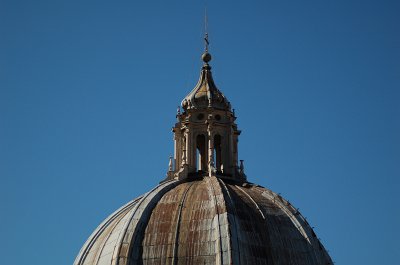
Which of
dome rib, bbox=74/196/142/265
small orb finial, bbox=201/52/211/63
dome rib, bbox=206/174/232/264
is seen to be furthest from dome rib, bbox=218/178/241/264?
small orb finial, bbox=201/52/211/63

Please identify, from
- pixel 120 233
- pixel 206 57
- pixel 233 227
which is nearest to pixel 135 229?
pixel 120 233

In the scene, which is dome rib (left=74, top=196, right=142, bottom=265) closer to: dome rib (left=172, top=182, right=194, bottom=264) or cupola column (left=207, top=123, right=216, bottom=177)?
dome rib (left=172, top=182, right=194, bottom=264)

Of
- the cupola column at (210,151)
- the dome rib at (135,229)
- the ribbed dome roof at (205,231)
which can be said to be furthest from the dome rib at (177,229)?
the cupola column at (210,151)

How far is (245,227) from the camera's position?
88188 millimetres

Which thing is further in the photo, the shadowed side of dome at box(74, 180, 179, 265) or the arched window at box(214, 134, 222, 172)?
the arched window at box(214, 134, 222, 172)

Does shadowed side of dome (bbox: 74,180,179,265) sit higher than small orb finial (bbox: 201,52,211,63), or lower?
lower

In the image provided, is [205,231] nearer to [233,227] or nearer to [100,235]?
[233,227]

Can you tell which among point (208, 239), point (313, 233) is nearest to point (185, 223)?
point (208, 239)

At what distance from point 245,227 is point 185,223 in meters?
3.73

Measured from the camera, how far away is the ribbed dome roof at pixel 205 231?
86562 millimetres

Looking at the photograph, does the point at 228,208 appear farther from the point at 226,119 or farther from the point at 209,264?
the point at 226,119

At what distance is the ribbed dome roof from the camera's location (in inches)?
3408

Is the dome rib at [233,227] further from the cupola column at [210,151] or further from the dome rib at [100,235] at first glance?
the dome rib at [100,235]

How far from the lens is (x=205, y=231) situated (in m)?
87.6
